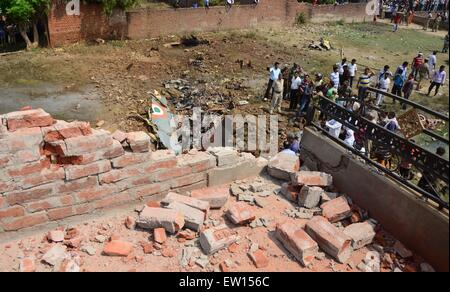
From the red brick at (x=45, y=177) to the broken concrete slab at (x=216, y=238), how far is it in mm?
1784

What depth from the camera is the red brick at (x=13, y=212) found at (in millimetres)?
4332

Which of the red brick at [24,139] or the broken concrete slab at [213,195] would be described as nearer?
the red brick at [24,139]

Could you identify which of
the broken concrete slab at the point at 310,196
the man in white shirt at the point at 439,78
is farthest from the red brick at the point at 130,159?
the man in white shirt at the point at 439,78

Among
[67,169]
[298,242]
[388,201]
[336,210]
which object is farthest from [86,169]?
[388,201]

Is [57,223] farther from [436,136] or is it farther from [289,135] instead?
[289,135]

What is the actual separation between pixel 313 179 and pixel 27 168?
3.51 m

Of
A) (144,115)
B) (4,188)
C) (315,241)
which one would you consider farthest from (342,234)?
(144,115)

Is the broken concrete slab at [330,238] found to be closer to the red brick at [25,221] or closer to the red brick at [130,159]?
the red brick at [130,159]

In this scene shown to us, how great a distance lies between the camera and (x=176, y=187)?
210 inches

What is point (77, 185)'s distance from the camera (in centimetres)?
464

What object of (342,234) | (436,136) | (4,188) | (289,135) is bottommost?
(289,135)
